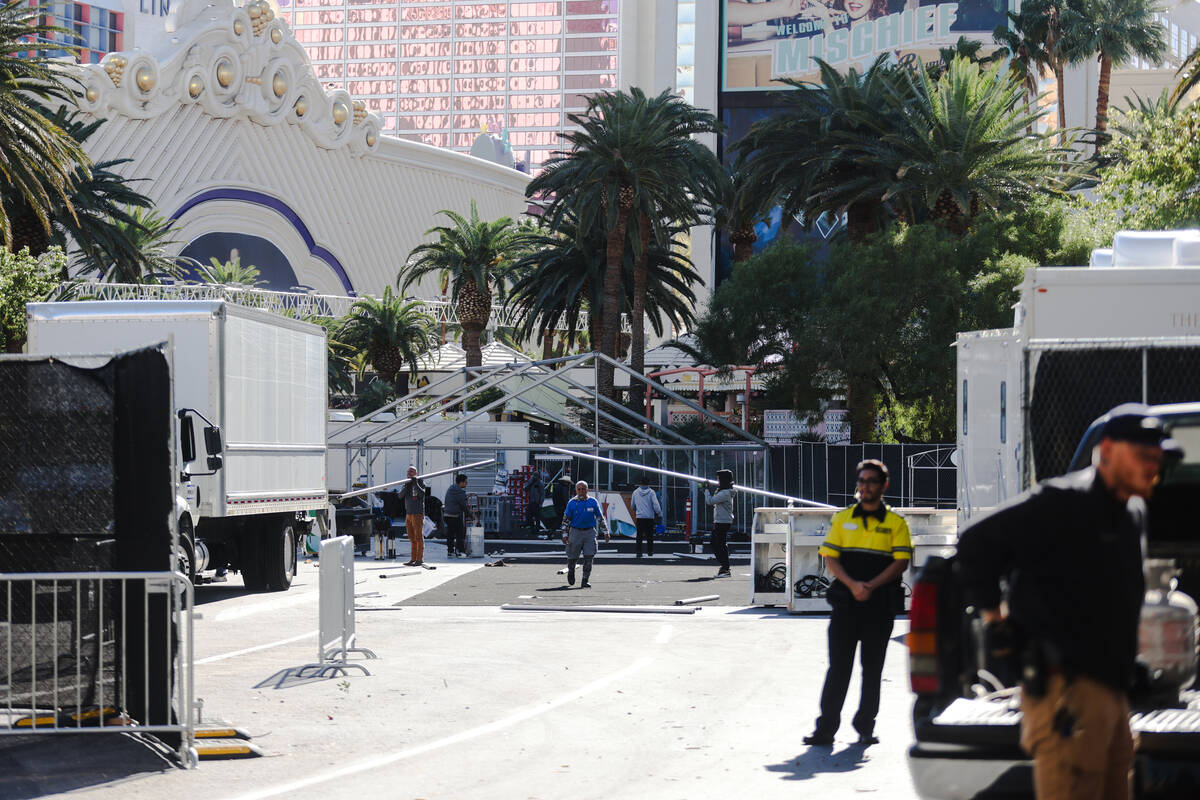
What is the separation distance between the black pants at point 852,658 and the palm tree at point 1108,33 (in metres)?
61.8

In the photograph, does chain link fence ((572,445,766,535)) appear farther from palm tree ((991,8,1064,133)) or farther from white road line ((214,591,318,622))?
palm tree ((991,8,1064,133))

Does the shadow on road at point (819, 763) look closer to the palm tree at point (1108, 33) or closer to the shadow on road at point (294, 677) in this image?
the shadow on road at point (294, 677)

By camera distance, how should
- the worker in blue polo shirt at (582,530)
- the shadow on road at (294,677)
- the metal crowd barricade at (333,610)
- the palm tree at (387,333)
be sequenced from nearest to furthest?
the shadow on road at (294,677)
the metal crowd barricade at (333,610)
the worker in blue polo shirt at (582,530)
the palm tree at (387,333)

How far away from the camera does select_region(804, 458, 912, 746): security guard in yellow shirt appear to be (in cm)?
936

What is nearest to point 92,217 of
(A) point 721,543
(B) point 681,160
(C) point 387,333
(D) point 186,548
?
(B) point 681,160

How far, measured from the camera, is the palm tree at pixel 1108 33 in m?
67.6

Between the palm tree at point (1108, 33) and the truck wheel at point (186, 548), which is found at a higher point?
the palm tree at point (1108, 33)

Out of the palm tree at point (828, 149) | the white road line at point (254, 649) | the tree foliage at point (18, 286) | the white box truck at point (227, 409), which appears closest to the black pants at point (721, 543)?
the white box truck at point (227, 409)

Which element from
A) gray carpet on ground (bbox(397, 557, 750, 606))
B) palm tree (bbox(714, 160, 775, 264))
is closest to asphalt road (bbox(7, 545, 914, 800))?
gray carpet on ground (bbox(397, 557, 750, 606))

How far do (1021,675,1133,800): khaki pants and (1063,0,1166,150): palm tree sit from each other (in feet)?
216

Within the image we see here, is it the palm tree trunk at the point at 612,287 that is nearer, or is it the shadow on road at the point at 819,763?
the shadow on road at the point at 819,763

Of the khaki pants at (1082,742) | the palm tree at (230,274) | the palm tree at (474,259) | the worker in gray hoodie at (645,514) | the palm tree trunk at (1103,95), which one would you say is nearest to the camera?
the khaki pants at (1082,742)

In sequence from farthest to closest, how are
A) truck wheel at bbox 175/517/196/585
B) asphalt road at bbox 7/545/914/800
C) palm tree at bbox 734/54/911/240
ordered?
palm tree at bbox 734/54/911/240, truck wheel at bbox 175/517/196/585, asphalt road at bbox 7/545/914/800

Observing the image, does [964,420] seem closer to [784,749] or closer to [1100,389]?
[1100,389]
